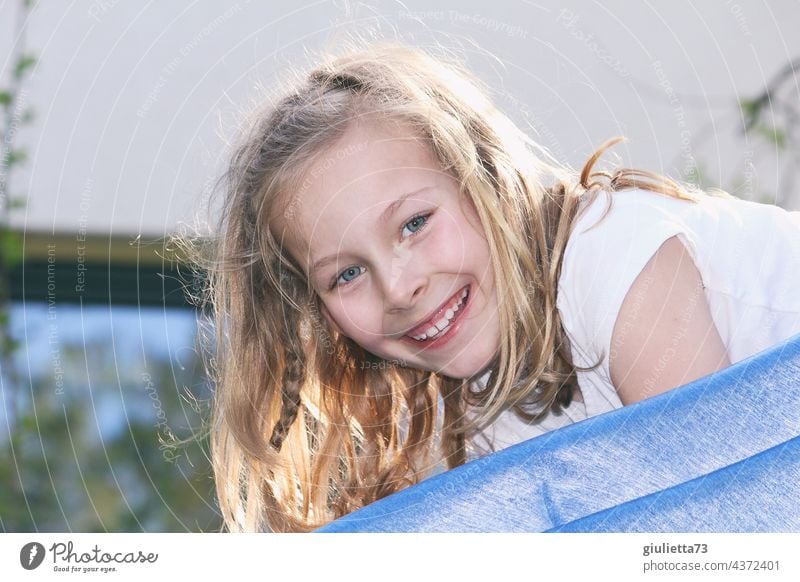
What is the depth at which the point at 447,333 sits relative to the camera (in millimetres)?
913

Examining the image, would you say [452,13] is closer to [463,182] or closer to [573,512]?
[463,182]

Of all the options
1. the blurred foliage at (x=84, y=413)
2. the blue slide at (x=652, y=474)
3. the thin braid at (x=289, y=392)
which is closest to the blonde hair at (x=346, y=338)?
the thin braid at (x=289, y=392)

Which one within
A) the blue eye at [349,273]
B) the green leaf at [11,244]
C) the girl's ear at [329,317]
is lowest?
the girl's ear at [329,317]

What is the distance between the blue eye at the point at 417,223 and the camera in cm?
86

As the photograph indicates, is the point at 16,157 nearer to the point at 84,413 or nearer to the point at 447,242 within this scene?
the point at 84,413

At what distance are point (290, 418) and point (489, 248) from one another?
26 centimetres

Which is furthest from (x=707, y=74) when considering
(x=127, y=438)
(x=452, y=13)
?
(x=127, y=438)

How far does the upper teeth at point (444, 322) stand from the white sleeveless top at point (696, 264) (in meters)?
0.09

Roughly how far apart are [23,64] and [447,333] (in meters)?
0.54

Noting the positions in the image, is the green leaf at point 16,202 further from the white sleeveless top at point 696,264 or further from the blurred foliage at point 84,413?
the white sleeveless top at point 696,264

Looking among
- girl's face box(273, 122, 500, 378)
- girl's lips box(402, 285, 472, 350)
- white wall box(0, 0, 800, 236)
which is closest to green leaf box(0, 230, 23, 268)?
white wall box(0, 0, 800, 236)

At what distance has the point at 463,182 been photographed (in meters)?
0.88

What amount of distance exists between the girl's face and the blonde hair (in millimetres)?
15

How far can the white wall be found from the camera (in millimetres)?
944
